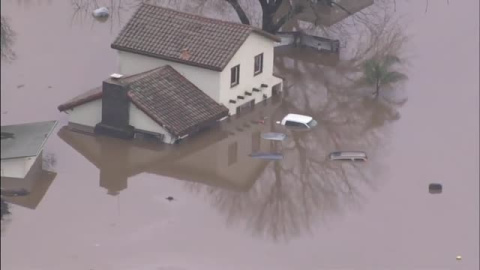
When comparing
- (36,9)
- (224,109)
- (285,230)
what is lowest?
(285,230)

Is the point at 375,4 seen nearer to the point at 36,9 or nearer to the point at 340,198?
the point at 36,9

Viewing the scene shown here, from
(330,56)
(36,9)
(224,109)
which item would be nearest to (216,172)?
(224,109)

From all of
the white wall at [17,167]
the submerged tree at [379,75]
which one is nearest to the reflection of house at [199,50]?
the submerged tree at [379,75]

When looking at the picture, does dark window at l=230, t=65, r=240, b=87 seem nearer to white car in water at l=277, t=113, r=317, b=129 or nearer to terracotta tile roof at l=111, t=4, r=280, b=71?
terracotta tile roof at l=111, t=4, r=280, b=71

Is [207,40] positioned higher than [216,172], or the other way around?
[207,40]

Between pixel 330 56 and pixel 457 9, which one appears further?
pixel 457 9

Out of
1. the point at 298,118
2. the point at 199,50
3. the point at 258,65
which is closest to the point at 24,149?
the point at 199,50

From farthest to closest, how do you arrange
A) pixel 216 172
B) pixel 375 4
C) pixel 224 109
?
pixel 375 4 → pixel 224 109 → pixel 216 172
